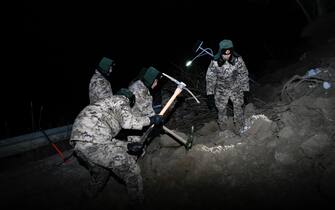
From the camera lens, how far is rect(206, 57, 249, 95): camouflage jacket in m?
7.13

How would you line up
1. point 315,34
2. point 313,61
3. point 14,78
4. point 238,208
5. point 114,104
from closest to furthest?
point 238,208
point 114,104
point 313,61
point 315,34
point 14,78

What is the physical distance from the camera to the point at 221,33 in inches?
800

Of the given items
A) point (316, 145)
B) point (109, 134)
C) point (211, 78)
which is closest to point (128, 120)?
point (109, 134)

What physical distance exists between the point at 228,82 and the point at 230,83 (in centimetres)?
5

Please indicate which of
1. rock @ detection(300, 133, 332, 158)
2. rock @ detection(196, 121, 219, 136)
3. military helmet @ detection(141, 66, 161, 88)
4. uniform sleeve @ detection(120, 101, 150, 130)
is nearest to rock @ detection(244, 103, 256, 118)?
rock @ detection(196, 121, 219, 136)

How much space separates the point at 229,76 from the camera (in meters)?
7.17

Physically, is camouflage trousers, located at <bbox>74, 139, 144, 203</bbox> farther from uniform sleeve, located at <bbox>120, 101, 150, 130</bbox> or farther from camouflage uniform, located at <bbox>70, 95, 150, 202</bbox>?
→ uniform sleeve, located at <bbox>120, 101, 150, 130</bbox>

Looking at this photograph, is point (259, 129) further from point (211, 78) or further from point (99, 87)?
point (99, 87)

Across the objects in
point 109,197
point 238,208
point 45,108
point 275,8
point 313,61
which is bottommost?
point 45,108

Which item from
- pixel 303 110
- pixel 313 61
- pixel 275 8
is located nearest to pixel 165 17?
pixel 275 8

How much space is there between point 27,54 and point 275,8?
1367 cm

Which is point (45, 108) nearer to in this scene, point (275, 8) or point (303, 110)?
point (303, 110)

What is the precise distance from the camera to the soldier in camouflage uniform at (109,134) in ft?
17.4

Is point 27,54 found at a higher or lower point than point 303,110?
lower
